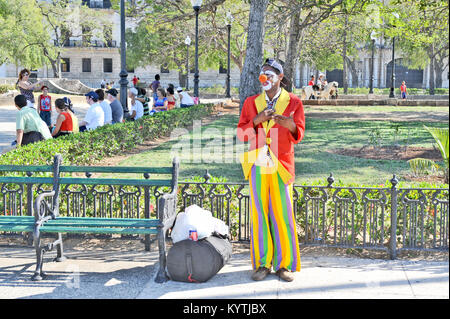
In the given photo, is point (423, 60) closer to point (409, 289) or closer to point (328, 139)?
point (328, 139)

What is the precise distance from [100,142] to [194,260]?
23.6ft

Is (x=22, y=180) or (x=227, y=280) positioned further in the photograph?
(x=22, y=180)

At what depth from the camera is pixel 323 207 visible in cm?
595

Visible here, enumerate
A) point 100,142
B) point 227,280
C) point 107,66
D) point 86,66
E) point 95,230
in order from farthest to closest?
point 86,66 → point 107,66 → point 100,142 → point 95,230 → point 227,280

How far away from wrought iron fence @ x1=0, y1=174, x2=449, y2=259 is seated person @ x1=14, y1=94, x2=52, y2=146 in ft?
6.70

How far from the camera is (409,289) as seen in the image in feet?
15.8

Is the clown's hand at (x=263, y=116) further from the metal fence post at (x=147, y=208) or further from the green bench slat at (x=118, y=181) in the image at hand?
the metal fence post at (x=147, y=208)

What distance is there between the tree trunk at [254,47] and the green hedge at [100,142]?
2.22m

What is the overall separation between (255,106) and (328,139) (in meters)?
10.9

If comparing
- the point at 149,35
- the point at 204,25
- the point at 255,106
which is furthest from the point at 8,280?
the point at 149,35

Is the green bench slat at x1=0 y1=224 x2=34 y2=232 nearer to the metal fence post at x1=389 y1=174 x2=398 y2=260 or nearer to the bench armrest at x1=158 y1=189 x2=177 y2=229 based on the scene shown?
the bench armrest at x1=158 y1=189 x2=177 y2=229

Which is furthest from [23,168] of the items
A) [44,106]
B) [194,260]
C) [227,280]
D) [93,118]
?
[44,106]

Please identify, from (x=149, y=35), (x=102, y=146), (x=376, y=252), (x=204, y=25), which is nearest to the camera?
(x=376, y=252)

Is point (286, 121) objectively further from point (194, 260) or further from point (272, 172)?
point (194, 260)
